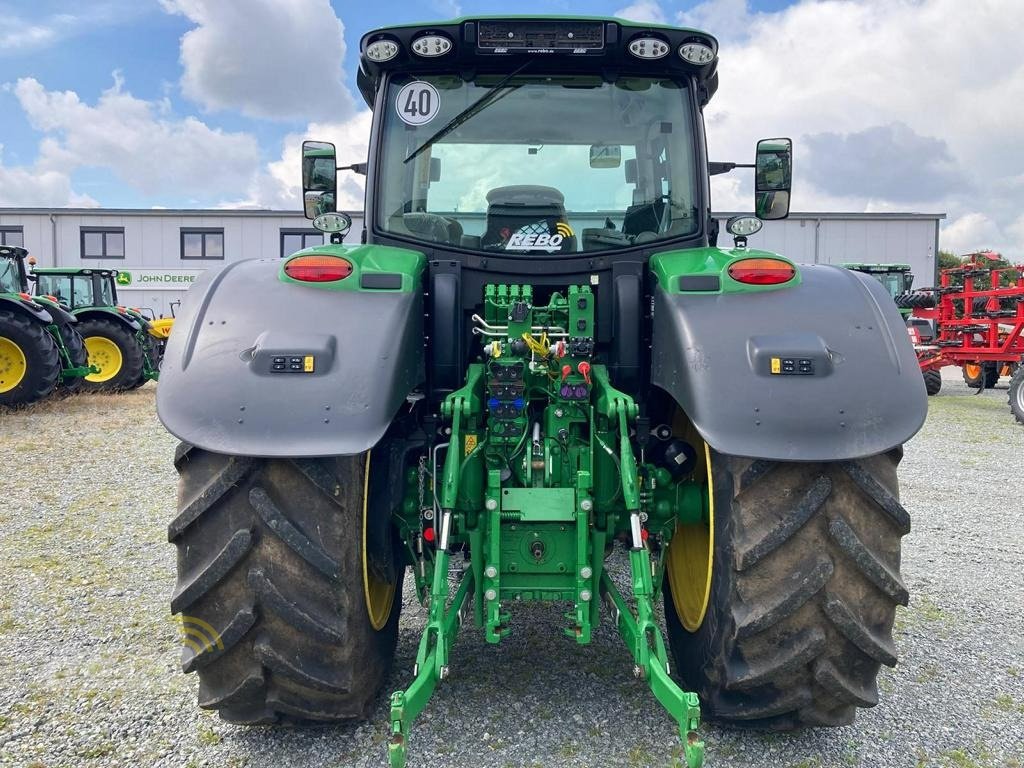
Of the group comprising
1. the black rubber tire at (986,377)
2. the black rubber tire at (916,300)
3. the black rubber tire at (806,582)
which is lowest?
the black rubber tire at (986,377)

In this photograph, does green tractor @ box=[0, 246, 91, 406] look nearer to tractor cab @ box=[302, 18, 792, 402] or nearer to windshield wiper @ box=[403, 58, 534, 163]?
tractor cab @ box=[302, 18, 792, 402]

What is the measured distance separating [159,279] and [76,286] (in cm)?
1079

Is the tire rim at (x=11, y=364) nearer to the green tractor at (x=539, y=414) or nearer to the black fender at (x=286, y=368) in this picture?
the green tractor at (x=539, y=414)

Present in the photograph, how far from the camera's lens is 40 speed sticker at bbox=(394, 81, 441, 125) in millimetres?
2959

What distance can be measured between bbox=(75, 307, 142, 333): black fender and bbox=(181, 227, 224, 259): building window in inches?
461

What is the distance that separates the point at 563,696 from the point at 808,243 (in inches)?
979

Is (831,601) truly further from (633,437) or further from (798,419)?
(633,437)

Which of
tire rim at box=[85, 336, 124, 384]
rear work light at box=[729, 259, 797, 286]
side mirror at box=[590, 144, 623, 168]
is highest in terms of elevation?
side mirror at box=[590, 144, 623, 168]

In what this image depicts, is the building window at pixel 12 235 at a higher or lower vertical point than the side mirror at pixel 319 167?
higher

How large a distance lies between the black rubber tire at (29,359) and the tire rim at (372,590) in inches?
376

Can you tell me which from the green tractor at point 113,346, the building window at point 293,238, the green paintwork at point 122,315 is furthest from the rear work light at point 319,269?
the building window at point 293,238

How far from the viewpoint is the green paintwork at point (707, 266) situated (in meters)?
2.36

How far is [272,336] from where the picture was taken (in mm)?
2164

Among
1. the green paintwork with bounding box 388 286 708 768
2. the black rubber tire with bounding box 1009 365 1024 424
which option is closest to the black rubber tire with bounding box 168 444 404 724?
the green paintwork with bounding box 388 286 708 768
